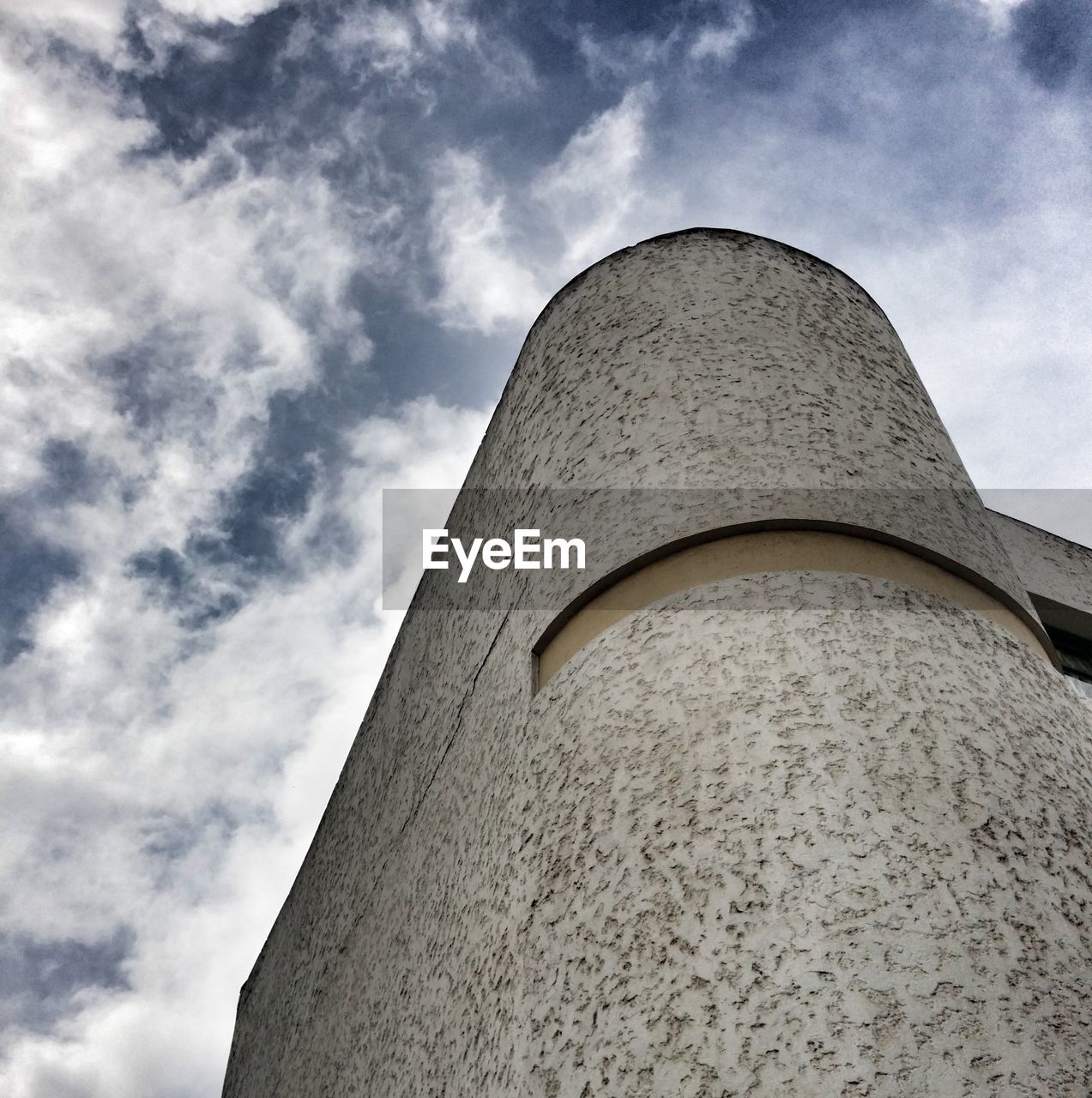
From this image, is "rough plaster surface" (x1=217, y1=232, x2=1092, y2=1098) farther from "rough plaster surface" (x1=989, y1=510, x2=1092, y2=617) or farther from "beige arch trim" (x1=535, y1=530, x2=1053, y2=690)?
"rough plaster surface" (x1=989, y1=510, x2=1092, y2=617)

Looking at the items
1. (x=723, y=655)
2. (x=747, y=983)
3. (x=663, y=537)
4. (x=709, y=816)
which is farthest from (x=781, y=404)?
(x=747, y=983)

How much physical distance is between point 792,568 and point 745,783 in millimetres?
564

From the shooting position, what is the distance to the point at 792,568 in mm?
2113

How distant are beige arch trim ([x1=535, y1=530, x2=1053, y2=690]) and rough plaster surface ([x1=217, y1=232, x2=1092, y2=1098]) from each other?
46 mm

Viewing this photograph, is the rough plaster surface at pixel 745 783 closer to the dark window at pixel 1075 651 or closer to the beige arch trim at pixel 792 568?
the beige arch trim at pixel 792 568

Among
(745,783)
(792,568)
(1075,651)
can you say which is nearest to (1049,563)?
(1075,651)

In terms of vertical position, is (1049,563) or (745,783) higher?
(1049,563)

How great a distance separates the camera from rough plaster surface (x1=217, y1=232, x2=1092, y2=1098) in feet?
4.82

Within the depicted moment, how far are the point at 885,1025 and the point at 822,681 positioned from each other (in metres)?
0.64

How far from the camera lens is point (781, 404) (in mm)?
2488

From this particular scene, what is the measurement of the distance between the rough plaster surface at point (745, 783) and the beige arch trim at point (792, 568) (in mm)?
46

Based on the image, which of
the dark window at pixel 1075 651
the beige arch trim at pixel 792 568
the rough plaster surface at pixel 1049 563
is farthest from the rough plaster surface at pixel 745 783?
the dark window at pixel 1075 651

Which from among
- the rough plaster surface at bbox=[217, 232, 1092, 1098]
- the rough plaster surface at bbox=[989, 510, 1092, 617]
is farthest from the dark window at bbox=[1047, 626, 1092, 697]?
the rough plaster surface at bbox=[217, 232, 1092, 1098]

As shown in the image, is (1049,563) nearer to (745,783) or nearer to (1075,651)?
(1075,651)
